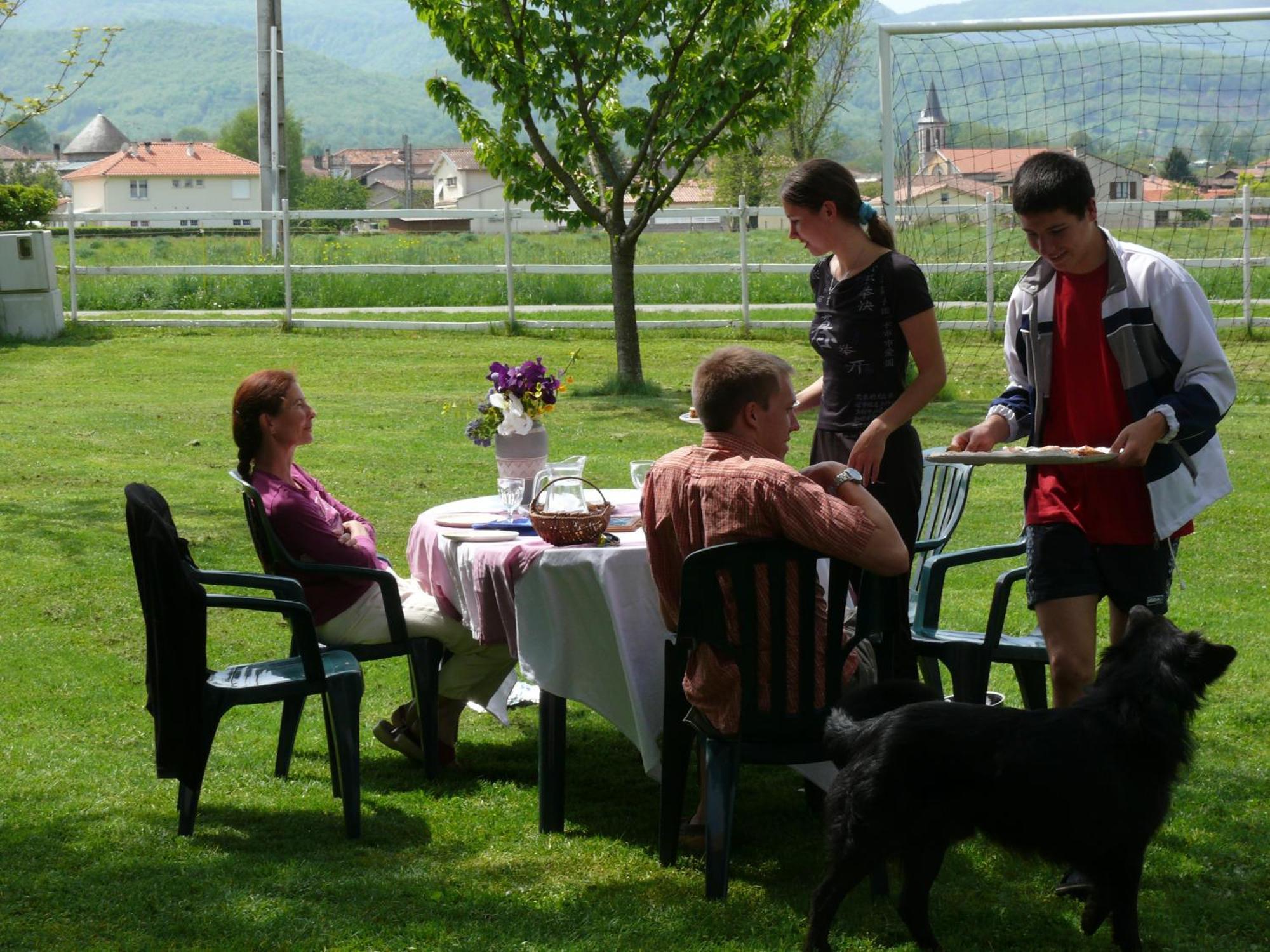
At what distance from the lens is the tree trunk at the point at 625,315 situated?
14.5 metres

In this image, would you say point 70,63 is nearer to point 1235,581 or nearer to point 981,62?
point 981,62

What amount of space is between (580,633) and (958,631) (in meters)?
1.45

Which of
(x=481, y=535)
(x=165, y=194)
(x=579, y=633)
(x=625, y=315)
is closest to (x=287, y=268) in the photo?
(x=625, y=315)

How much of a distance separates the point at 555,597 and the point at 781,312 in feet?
53.3

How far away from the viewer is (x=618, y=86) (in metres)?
14.8

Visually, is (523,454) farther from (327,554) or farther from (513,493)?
(327,554)

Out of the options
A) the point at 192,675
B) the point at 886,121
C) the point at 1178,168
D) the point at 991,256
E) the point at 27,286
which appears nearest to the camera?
the point at 192,675

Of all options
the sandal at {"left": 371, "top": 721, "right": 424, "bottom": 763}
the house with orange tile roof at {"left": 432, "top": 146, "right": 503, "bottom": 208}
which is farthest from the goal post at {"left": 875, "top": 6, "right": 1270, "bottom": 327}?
the house with orange tile roof at {"left": 432, "top": 146, "right": 503, "bottom": 208}

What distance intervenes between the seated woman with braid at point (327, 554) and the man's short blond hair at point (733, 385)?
1473mm

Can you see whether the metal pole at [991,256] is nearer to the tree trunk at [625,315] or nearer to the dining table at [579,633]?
the tree trunk at [625,315]

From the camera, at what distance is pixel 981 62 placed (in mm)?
10867

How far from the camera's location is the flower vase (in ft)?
16.2

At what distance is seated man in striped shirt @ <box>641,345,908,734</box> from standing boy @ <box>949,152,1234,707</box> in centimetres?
43

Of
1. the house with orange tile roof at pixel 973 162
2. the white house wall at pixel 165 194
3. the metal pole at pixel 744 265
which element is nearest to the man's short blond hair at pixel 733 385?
the house with orange tile roof at pixel 973 162
